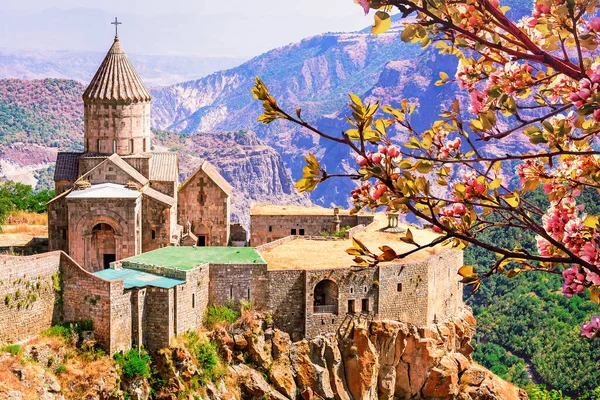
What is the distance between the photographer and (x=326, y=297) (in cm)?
3438

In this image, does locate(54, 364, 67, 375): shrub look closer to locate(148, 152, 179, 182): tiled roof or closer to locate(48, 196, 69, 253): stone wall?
locate(48, 196, 69, 253): stone wall

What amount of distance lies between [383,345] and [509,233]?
2335 inches

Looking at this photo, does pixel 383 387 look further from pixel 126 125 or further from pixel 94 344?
pixel 126 125

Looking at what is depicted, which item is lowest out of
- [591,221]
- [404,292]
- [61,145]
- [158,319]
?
[158,319]

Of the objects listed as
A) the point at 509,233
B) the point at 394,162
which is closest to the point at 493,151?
the point at 509,233

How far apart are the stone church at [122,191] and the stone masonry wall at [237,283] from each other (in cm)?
495

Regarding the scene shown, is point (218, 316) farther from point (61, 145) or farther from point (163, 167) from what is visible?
point (61, 145)

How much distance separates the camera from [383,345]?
3481cm

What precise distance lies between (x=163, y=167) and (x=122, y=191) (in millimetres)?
4026

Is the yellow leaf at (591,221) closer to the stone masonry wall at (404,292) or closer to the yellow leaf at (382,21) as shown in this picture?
the yellow leaf at (382,21)

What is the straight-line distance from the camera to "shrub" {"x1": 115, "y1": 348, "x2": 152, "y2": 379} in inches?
1125

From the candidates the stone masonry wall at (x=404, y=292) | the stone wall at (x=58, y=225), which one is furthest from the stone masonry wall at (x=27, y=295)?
the stone masonry wall at (x=404, y=292)

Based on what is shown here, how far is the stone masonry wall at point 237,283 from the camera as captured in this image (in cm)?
3238

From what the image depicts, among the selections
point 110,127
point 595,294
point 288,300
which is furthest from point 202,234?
point 595,294
